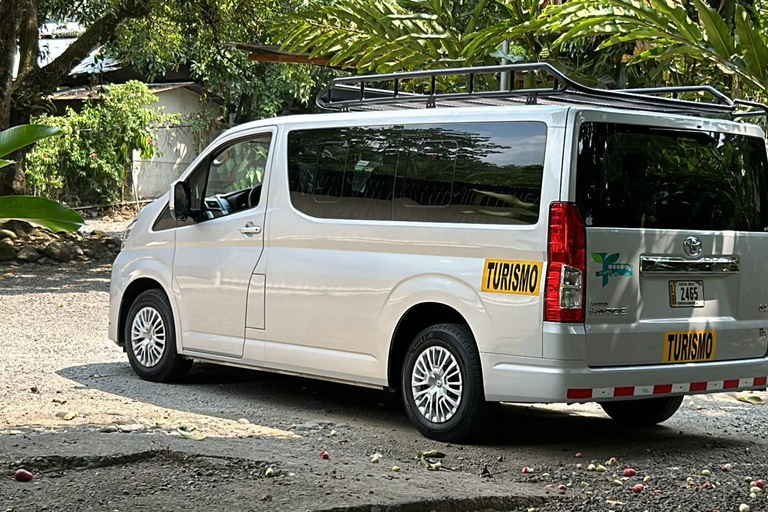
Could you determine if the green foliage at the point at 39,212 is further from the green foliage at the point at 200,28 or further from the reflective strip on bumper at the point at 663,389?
the green foliage at the point at 200,28

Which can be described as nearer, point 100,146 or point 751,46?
point 751,46

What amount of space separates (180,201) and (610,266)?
3.67 metres

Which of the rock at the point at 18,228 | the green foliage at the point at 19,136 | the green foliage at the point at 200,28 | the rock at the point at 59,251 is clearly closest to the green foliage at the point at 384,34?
the green foliage at the point at 200,28

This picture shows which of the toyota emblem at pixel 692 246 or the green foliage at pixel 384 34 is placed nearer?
the toyota emblem at pixel 692 246

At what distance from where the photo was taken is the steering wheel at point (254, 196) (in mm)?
8734

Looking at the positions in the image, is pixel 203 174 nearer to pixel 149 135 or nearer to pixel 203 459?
pixel 203 459

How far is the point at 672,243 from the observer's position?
7160 mm

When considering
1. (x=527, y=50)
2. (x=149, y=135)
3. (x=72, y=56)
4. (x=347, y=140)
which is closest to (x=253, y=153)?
(x=347, y=140)

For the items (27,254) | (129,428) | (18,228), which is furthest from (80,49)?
(129,428)

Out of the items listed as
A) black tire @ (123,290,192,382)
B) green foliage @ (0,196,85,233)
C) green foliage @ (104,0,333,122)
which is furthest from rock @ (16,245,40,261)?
green foliage @ (0,196,85,233)

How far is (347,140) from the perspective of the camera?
823 centimetres

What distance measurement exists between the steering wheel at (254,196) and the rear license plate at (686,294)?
10.2 feet

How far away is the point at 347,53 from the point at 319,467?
308 inches

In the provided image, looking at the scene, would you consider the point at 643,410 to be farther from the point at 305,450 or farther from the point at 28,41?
the point at 28,41
